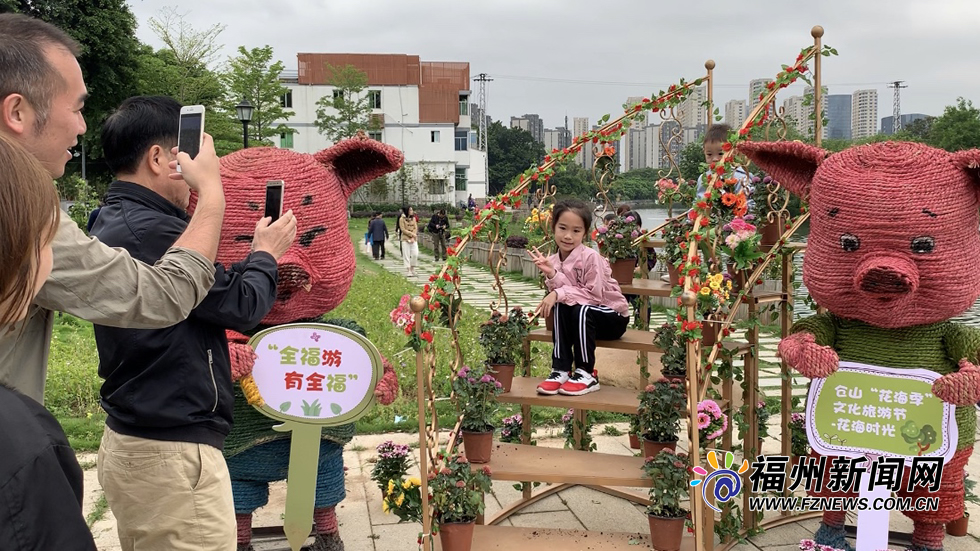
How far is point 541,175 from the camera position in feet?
12.1

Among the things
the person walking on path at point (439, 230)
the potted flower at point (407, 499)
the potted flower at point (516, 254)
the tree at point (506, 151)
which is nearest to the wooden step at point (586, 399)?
the potted flower at point (407, 499)

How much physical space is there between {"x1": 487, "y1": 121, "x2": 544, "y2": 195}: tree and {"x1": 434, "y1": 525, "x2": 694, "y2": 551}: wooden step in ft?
163

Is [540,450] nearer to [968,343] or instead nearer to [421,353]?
[421,353]

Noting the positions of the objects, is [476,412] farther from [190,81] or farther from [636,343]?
[190,81]

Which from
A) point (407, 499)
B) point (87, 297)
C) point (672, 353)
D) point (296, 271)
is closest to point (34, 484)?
point (87, 297)

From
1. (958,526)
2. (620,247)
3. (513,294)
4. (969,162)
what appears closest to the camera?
(969,162)

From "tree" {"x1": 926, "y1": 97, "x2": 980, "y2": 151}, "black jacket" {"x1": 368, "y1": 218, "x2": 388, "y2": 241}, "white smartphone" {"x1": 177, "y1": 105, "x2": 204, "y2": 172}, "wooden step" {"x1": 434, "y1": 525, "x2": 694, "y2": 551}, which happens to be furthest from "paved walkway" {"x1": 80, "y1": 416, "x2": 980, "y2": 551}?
"tree" {"x1": 926, "y1": 97, "x2": 980, "y2": 151}

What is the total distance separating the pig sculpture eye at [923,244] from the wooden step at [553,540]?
150 cm

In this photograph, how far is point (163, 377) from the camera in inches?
83.6

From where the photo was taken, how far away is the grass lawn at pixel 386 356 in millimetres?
5277

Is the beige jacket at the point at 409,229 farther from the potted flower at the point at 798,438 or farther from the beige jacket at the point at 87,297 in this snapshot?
the beige jacket at the point at 87,297

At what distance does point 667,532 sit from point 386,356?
4.04 metres

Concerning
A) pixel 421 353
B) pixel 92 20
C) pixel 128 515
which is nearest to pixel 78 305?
pixel 128 515

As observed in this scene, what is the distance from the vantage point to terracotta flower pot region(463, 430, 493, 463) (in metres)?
3.22
